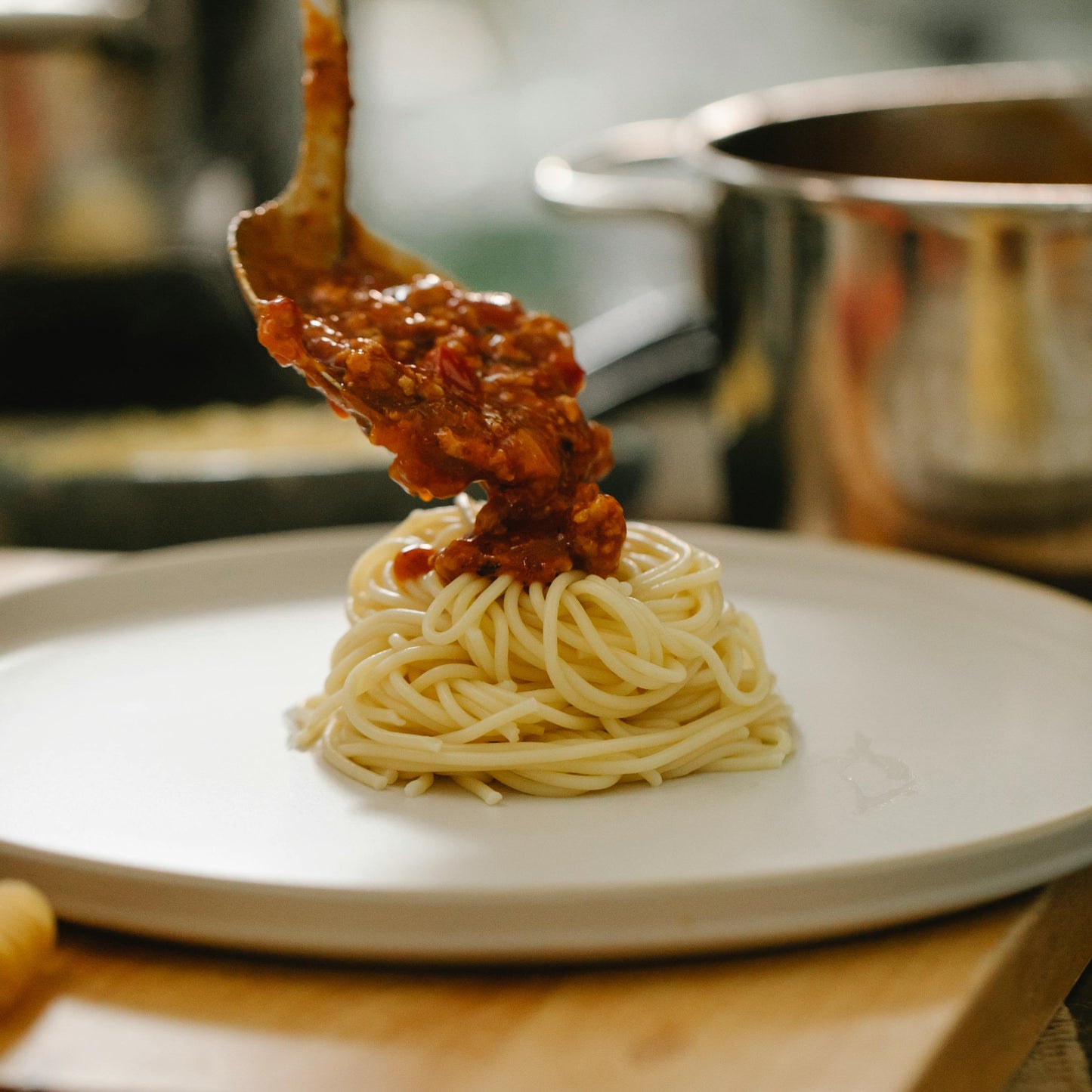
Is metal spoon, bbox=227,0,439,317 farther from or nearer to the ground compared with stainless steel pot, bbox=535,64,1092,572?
farther from the ground

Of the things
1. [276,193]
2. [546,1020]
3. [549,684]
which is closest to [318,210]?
[549,684]

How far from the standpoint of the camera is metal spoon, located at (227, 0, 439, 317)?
7.85 feet

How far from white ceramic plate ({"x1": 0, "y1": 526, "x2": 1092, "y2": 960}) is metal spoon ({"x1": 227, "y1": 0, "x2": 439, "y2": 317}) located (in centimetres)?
71

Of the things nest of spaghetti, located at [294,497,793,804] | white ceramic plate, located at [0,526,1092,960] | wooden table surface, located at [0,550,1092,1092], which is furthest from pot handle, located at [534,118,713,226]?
wooden table surface, located at [0,550,1092,1092]

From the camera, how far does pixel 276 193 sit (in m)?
6.82

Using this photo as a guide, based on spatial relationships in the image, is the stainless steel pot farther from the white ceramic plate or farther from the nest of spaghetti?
the nest of spaghetti

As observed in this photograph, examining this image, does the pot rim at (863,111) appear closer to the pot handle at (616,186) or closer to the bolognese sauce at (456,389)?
the pot handle at (616,186)

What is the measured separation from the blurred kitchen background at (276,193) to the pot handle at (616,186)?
0.08m

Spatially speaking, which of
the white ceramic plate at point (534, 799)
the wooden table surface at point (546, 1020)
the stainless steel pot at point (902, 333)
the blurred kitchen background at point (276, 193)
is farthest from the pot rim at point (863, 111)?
the wooden table surface at point (546, 1020)

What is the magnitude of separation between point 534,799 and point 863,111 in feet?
8.63

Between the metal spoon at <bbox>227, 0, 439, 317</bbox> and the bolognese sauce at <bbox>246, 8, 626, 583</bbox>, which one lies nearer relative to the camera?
the bolognese sauce at <bbox>246, 8, 626, 583</bbox>

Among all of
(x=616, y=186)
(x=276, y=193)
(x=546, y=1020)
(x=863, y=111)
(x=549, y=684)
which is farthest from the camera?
(x=276, y=193)

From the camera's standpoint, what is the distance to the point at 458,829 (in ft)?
6.41

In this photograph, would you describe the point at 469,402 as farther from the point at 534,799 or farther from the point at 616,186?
the point at 616,186
